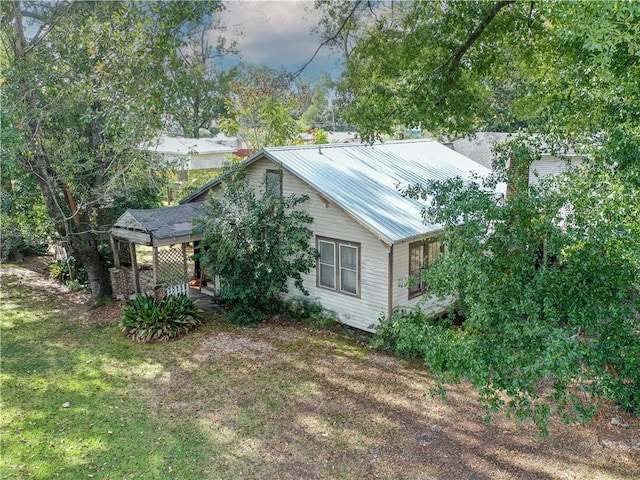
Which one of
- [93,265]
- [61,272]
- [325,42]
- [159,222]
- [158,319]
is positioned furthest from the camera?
[61,272]

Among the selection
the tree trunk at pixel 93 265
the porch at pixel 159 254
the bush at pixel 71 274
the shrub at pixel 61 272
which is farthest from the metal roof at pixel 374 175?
the shrub at pixel 61 272

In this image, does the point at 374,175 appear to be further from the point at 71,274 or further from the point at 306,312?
the point at 71,274

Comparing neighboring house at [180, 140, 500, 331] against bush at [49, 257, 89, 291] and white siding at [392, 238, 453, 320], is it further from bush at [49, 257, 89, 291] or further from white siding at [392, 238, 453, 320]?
bush at [49, 257, 89, 291]

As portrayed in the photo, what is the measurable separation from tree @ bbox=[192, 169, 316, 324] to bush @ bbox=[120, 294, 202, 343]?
1.10 meters

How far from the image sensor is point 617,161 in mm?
4887

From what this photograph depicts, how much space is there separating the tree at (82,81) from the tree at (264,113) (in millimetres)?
12479

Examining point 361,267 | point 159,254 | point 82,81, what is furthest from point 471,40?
point 159,254

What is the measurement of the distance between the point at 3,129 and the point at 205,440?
7083 mm

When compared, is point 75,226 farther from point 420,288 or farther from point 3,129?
point 420,288

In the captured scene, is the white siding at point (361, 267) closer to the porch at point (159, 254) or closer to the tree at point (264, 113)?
the porch at point (159, 254)

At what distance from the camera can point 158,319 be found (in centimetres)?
1185

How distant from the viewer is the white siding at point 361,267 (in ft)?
37.1

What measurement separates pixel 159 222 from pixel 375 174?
6.34 meters

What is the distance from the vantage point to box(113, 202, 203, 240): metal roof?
1271cm
